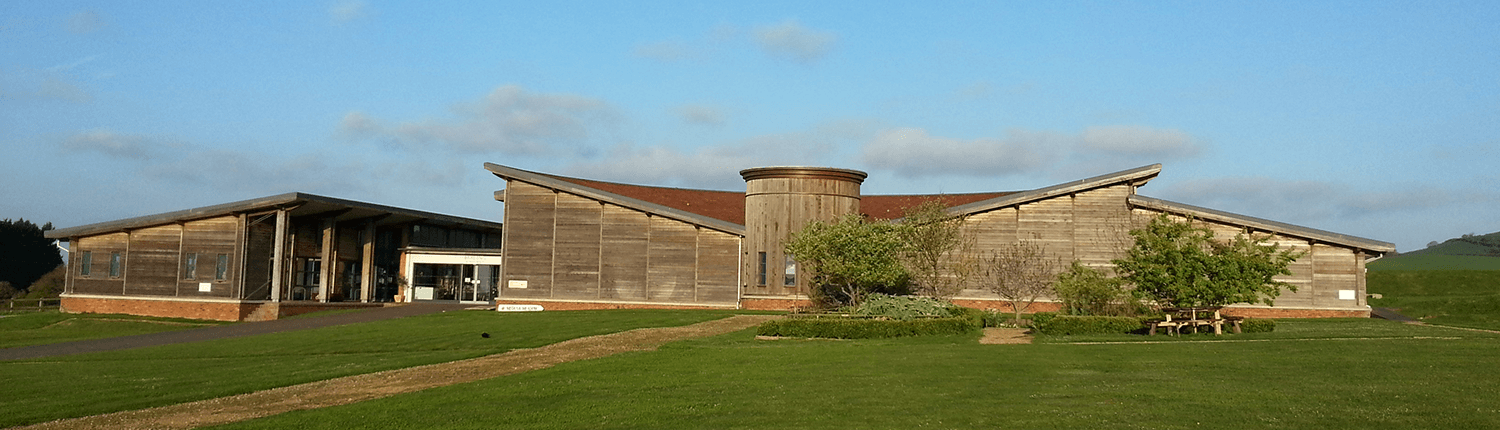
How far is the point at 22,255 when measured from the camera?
3679 inches

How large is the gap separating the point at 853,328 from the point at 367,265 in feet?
103

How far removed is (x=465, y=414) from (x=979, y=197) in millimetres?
43631

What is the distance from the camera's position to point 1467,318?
33938 mm

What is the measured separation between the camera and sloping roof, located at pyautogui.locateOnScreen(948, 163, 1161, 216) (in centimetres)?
3844

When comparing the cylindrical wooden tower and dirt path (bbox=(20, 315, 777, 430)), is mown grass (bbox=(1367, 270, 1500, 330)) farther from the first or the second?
dirt path (bbox=(20, 315, 777, 430))

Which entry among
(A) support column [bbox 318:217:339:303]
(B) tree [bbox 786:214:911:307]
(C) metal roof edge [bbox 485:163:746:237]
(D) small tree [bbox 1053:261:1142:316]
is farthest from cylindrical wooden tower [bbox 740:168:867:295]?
(A) support column [bbox 318:217:339:303]

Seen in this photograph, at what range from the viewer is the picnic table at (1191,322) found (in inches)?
1033

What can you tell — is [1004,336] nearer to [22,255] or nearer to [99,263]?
[99,263]

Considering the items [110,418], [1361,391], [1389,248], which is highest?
[1389,248]

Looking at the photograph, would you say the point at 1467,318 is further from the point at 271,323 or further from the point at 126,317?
the point at 126,317

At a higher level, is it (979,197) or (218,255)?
(979,197)

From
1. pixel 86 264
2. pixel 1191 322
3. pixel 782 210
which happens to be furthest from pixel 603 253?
pixel 1191 322

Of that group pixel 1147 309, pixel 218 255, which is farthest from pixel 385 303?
pixel 1147 309

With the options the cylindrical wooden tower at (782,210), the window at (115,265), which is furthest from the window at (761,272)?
the window at (115,265)
